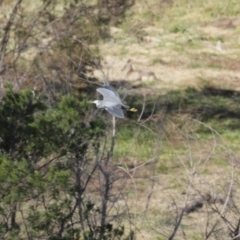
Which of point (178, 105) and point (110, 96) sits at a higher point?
point (110, 96)

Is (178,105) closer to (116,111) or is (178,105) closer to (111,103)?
(111,103)

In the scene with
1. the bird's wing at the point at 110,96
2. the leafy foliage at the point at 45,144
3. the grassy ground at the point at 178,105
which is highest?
the bird's wing at the point at 110,96

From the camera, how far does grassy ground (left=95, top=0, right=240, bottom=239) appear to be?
43.4ft

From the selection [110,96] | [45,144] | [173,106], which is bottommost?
[173,106]

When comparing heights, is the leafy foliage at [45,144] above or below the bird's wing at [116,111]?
below

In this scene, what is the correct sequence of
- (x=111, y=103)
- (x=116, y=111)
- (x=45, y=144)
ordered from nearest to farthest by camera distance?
(x=116, y=111) < (x=111, y=103) < (x=45, y=144)

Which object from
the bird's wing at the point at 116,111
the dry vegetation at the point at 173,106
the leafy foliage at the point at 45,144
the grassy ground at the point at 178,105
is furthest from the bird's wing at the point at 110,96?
the grassy ground at the point at 178,105

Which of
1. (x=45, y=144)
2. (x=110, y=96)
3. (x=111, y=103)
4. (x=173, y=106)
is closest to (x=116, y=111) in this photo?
(x=111, y=103)

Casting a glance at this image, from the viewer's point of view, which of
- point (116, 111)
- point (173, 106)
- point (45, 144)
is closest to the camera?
point (116, 111)

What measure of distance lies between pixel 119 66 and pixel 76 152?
564 inches

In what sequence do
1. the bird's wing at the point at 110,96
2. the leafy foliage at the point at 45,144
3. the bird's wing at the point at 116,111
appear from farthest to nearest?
1. the leafy foliage at the point at 45,144
2. the bird's wing at the point at 110,96
3. the bird's wing at the point at 116,111

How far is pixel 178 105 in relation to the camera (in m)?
20.0

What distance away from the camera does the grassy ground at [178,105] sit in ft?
43.4

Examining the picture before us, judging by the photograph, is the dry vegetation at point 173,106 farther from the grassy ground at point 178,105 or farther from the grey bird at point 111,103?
the grey bird at point 111,103
